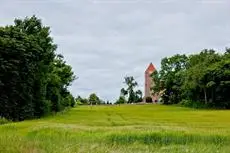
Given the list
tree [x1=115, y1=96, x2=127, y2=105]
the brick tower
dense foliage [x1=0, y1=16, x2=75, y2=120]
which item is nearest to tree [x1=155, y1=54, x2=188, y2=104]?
the brick tower

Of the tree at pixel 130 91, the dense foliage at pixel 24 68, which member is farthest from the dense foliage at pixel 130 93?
the dense foliage at pixel 24 68

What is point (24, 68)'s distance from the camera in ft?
184

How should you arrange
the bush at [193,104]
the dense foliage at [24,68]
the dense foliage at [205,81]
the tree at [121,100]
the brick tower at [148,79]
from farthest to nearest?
the tree at [121,100], the brick tower at [148,79], the bush at [193,104], the dense foliage at [205,81], the dense foliage at [24,68]

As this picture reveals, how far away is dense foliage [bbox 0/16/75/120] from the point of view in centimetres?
5353

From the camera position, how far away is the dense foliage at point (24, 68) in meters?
53.5

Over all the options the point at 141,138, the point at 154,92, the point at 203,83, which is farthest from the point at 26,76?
the point at 154,92

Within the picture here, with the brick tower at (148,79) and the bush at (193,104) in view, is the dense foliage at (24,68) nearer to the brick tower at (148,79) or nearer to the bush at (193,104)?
the bush at (193,104)

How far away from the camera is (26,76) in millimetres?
57250

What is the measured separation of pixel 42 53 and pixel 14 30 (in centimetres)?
540

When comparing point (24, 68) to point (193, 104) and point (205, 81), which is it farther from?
point (193, 104)

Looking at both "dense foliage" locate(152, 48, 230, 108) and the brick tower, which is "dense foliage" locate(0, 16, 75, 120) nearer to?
"dense foliage" locate(152, 48, 230, 108)

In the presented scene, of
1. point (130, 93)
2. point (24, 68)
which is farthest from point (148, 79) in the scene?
point (24, 68)

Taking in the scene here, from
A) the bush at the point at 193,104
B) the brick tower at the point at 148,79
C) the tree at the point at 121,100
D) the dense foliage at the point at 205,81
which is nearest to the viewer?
the dense foliage at the point at 205,81

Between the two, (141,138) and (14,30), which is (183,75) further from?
(141,138)
